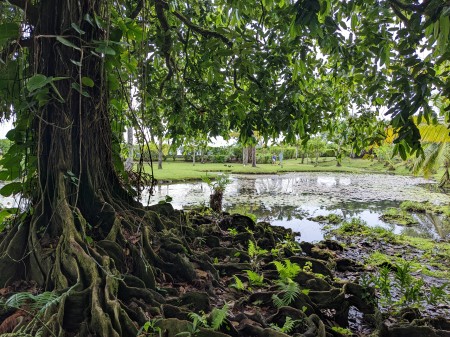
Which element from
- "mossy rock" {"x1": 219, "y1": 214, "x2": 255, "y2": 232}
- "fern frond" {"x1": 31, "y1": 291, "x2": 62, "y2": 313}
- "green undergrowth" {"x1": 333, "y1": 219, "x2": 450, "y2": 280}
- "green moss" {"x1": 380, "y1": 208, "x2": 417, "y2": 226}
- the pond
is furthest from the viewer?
"green moss" {"x1": 380, "y1": 208, "x2": 417, "y2": 226}

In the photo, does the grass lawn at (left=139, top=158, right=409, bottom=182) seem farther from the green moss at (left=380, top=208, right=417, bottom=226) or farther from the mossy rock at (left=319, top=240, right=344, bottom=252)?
the mossy rock at (left=319, top=240, right=344, bottom=252)

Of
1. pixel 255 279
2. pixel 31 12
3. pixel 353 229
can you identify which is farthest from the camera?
pixel 353 229

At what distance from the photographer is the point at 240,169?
25.1 meters

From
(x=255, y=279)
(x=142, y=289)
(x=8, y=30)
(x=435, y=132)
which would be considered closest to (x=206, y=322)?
(x=142, y=289)

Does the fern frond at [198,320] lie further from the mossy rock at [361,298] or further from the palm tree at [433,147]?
the palm tree at [433,147]

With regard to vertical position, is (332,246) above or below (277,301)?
below

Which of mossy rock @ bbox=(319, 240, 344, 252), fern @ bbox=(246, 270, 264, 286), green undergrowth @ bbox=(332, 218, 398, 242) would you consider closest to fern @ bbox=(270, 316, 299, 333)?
fern @ bbox=(246, 270, 264, 286)

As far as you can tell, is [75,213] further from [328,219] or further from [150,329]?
[328,219]

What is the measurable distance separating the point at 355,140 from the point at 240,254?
281 cm

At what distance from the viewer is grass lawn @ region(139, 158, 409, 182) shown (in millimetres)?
17766

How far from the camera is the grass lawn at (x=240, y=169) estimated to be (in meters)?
17.8

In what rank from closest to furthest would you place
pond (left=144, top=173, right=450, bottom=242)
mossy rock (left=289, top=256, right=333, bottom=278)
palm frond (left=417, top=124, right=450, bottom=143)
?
mossy rock (left=289, top=256, right=333, bottom=278), palm frond (left=417, top=124, right=450, bottom=143), pond (left=144, top=173, right=450, bottom=242)

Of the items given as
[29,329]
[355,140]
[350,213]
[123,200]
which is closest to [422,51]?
[355,140]

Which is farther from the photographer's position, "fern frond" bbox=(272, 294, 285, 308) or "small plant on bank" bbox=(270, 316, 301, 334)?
"fern frond" bbox=(272, 294, 285, 308)
